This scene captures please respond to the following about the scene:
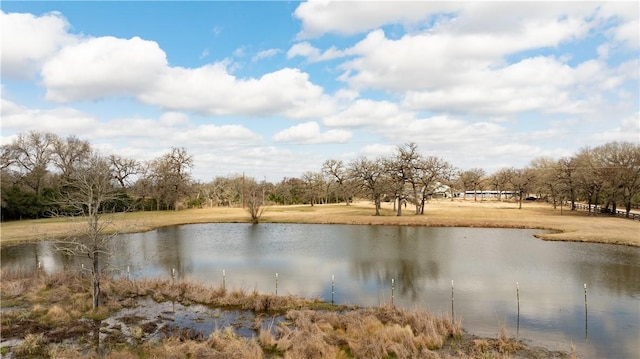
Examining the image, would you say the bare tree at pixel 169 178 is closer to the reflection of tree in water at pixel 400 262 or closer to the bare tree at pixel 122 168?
the bare tree at pixel 122 168

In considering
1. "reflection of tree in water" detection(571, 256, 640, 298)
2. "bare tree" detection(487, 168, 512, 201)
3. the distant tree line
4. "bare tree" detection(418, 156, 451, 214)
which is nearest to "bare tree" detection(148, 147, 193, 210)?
the distant tree line

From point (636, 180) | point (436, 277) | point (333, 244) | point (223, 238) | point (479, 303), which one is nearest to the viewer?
point (479, 303)

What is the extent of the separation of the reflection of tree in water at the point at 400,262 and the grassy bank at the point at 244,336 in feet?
18.5

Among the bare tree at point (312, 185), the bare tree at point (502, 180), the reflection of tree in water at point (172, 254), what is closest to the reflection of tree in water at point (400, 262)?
the reflection of tree in water at point (172, 254)

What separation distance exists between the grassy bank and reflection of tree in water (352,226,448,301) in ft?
18.5

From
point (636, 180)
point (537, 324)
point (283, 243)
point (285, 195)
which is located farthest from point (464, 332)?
point (285, 195)

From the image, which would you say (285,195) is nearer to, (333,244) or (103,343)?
(333,244)

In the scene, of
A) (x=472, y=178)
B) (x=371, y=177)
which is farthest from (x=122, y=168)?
(x=472, y=178)

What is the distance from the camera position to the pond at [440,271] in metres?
16.7

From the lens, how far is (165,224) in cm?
5259

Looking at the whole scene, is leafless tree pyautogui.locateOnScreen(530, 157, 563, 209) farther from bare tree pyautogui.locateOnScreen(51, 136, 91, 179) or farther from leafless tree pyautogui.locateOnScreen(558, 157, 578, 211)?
bare tree pyautogui.locateOnScreen(51, 136, 91, 179)

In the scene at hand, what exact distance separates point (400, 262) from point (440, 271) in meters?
3.47

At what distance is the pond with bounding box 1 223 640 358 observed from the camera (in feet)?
54.8

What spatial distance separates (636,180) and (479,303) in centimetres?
4880
